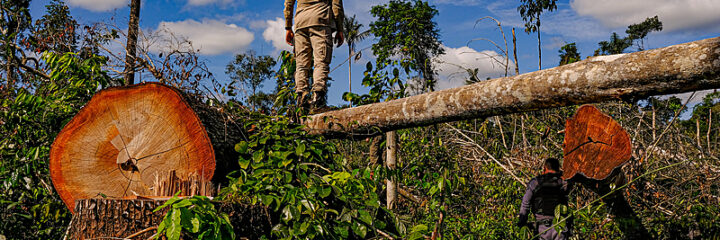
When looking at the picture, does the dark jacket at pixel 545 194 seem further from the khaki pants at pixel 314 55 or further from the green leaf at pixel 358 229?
the green leaf at pixel 358 229

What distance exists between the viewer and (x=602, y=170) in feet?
11.4

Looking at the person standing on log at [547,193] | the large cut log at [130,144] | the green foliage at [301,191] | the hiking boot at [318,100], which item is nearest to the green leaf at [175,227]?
the green foliage at [301,191]

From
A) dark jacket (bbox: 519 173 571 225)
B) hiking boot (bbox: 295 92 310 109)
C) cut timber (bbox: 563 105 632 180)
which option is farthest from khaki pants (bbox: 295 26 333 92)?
dark jacket (bbox: 519 173 571 225)

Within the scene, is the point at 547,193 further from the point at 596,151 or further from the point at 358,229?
the point at 358,229

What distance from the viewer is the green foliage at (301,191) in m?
2.31

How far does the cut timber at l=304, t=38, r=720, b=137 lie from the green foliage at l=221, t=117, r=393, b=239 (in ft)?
1.92

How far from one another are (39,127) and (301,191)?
2855mm

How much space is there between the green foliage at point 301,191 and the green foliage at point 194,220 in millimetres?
344

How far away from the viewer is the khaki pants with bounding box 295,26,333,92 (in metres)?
4.09

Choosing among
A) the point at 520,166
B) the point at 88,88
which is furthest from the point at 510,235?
the point at 88,88

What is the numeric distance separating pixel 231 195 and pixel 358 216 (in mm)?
741

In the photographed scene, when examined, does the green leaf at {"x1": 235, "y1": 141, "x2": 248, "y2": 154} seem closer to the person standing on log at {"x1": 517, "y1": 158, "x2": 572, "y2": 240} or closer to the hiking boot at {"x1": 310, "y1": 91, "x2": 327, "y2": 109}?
the hiking boot at {"x1": 310, "y1": 91, "x2": 327, "y2": 109}

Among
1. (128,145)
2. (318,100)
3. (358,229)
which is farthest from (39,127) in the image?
(358,229)

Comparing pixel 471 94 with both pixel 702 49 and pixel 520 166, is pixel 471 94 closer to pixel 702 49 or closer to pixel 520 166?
pixel 702 49
